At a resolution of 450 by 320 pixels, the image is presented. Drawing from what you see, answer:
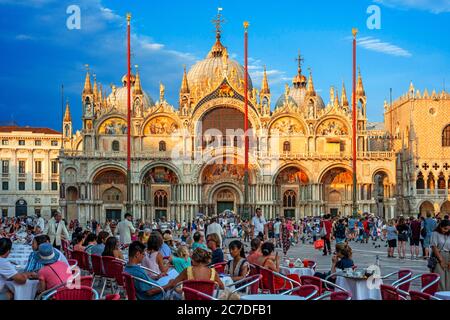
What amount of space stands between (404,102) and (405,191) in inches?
323

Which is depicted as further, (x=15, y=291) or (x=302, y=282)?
(x=302, y=282)

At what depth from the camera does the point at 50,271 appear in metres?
10.3

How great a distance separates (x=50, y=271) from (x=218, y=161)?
45.7m

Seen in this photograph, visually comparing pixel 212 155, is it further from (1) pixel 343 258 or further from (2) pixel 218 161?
(1) pixel 343 258

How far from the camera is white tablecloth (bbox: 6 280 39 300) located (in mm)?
10016

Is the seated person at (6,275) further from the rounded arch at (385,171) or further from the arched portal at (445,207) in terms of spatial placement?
the arched portal at (445,207)

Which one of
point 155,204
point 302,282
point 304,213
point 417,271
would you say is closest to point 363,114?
point 304,213

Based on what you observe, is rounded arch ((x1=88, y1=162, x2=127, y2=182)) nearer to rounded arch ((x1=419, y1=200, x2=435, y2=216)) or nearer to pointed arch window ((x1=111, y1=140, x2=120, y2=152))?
pointed arch window ((x1=111, y1=140, x2=120, y2=152))

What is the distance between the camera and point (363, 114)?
194 ft

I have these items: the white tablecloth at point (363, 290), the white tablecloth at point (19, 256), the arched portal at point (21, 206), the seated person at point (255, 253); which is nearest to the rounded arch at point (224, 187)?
the arched portal at point (21, 206)
